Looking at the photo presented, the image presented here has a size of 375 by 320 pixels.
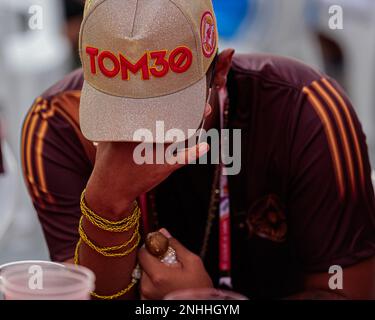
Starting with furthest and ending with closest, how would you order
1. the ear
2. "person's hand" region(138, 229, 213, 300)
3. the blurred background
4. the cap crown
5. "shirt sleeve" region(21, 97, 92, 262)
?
the blurred background
"shirt sleeve" region(21, 97, 92, 262)
the ear
"person's hand" region(138, 229, 213, 300)
the cap crown

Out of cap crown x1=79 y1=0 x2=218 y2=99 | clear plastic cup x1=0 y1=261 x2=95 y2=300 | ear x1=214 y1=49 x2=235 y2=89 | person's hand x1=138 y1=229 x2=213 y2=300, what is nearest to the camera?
clear plastic cup x1=0 y1=261 x2=95 y2=300

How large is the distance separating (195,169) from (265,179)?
7.6 inches

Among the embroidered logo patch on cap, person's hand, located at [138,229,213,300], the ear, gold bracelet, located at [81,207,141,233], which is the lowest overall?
person's hand, located at [138,229,213,300]

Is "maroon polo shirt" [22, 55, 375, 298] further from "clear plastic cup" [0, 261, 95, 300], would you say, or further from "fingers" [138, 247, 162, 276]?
"clear plastic cup" [0, 261, 95, 300]

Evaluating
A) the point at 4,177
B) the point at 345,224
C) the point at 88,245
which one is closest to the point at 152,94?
the point at 88,245

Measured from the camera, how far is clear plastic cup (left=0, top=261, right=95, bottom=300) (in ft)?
4.48

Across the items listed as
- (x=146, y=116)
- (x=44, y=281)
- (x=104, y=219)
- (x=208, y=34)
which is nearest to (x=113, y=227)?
(x=104, y=219)

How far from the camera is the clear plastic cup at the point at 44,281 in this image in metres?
1.37

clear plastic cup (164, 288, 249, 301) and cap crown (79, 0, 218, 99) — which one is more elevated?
cap crown (79, 0, 218, 99)

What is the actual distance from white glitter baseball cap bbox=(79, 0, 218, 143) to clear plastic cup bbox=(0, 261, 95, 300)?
358mm

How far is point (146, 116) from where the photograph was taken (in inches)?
67.5

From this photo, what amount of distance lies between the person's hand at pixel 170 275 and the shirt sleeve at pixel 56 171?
36cm

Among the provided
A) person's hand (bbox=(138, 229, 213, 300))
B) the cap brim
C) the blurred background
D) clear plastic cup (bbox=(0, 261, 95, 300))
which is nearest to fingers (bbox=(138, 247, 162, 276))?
person's hand (bbox=(138, 229, 213, 300))

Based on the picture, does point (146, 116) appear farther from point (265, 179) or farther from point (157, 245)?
point (265, 179)
